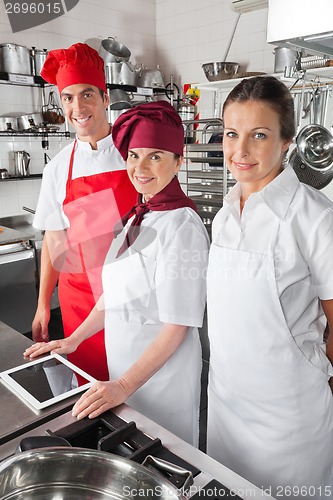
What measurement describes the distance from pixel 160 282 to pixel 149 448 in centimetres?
50

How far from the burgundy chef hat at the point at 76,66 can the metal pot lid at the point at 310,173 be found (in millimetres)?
1708

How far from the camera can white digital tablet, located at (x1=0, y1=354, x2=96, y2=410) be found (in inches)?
39.3

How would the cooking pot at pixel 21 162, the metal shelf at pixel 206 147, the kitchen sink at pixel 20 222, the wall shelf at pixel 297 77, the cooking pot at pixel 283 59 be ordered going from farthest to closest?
the kitchen sink at pixel 20 222 < the cooking pot at pixel 21 162 < the cooking pot at pixel 283 59 < the metal shelf at pixel 206 147 < the wall shelf at pixel 297 77

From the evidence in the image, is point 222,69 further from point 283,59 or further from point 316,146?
point 316,146

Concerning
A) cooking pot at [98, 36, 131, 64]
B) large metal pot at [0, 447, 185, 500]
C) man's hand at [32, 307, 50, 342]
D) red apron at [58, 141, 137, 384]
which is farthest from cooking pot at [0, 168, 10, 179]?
large metal pot at [0, 447, 185, 500]

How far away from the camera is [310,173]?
296cm

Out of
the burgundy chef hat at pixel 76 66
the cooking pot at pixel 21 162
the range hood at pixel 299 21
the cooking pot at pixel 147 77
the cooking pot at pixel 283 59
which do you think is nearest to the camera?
the range hood at pixel 299 21

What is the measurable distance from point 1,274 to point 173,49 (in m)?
3.04

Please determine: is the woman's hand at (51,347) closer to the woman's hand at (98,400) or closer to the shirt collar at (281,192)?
the woman's hand at (98,400)

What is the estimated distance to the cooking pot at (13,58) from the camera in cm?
343

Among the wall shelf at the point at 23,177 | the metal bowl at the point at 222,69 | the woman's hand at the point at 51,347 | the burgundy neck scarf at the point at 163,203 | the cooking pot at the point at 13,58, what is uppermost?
the cooking pot at the point at 13,58

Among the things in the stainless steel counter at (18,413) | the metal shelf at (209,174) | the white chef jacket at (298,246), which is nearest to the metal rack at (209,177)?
the metal shelf at (209,174)

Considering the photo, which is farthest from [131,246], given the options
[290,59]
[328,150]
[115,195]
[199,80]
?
[199,80]

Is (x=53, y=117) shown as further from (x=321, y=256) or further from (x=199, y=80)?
(x=321, y=256)
